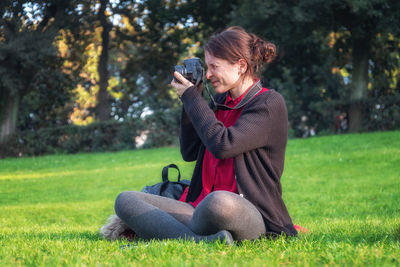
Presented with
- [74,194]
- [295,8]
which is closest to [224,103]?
[74,194]

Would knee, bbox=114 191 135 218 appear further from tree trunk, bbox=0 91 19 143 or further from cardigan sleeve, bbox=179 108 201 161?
tree trunk, bbox=0 91 19 143

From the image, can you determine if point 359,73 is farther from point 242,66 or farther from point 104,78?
point 242,66

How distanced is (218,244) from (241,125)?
882mm

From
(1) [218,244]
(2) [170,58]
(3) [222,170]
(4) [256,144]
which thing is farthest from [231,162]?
(2) [170,58]

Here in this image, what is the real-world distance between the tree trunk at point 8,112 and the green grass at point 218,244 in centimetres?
701

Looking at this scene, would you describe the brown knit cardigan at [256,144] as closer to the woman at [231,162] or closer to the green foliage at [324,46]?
the woman at [231,162]

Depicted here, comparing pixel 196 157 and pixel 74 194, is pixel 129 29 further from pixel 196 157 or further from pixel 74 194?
pixel 196 157

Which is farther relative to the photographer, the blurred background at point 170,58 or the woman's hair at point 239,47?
the blurred background at point 170,58

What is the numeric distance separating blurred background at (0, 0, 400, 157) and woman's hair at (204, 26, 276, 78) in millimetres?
16877

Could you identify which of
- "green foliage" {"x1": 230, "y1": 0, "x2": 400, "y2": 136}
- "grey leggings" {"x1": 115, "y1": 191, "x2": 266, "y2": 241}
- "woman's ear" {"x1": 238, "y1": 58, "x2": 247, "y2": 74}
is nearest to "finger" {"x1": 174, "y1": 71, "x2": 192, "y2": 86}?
"woman's ear" {"x1": 238, "y1": 58, "x2": 247, "y2": 74}

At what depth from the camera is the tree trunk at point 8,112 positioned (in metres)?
23.4

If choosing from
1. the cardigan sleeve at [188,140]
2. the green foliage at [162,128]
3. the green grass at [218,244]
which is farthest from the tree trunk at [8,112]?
the cardigan sleeve at [188,140]

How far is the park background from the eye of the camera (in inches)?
139

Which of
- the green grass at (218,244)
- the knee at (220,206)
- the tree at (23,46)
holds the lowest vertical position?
the green grass at (218,244)
